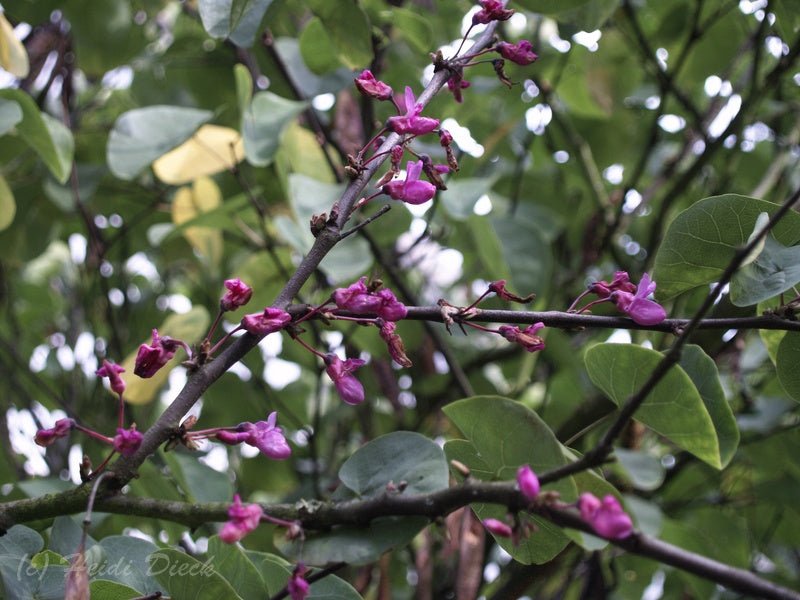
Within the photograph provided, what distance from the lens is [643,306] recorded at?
16.3 inches

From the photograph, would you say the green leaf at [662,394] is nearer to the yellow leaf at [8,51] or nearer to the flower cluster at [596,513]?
the flower cluster at [596,513]

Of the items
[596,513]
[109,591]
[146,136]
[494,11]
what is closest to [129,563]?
[109,591]

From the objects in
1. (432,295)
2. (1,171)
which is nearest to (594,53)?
(432,295)

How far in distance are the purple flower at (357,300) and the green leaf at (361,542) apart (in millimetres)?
101

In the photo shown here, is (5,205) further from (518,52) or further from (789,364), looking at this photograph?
(789,364)

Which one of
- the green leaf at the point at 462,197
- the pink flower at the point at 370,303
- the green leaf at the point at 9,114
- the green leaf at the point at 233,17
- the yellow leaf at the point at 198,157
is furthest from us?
the yellow leaf at the point at 198,157

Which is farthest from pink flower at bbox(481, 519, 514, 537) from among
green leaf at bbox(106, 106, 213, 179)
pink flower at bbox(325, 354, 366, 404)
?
green leaf at bbox(106, 106, 213, 179)

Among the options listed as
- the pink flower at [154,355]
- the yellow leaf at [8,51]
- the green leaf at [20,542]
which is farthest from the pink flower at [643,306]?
the yellow leaf at [8,51]

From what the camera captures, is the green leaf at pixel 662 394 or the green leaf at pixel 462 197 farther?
the green leaf at pixel 462 197

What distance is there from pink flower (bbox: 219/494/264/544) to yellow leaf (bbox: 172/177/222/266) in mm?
638

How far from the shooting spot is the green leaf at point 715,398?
16.7 inches

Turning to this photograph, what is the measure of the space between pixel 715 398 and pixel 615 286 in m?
0.08

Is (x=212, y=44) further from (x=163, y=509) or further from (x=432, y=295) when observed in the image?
(x=163, y=509)

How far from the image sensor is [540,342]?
1.39ft
